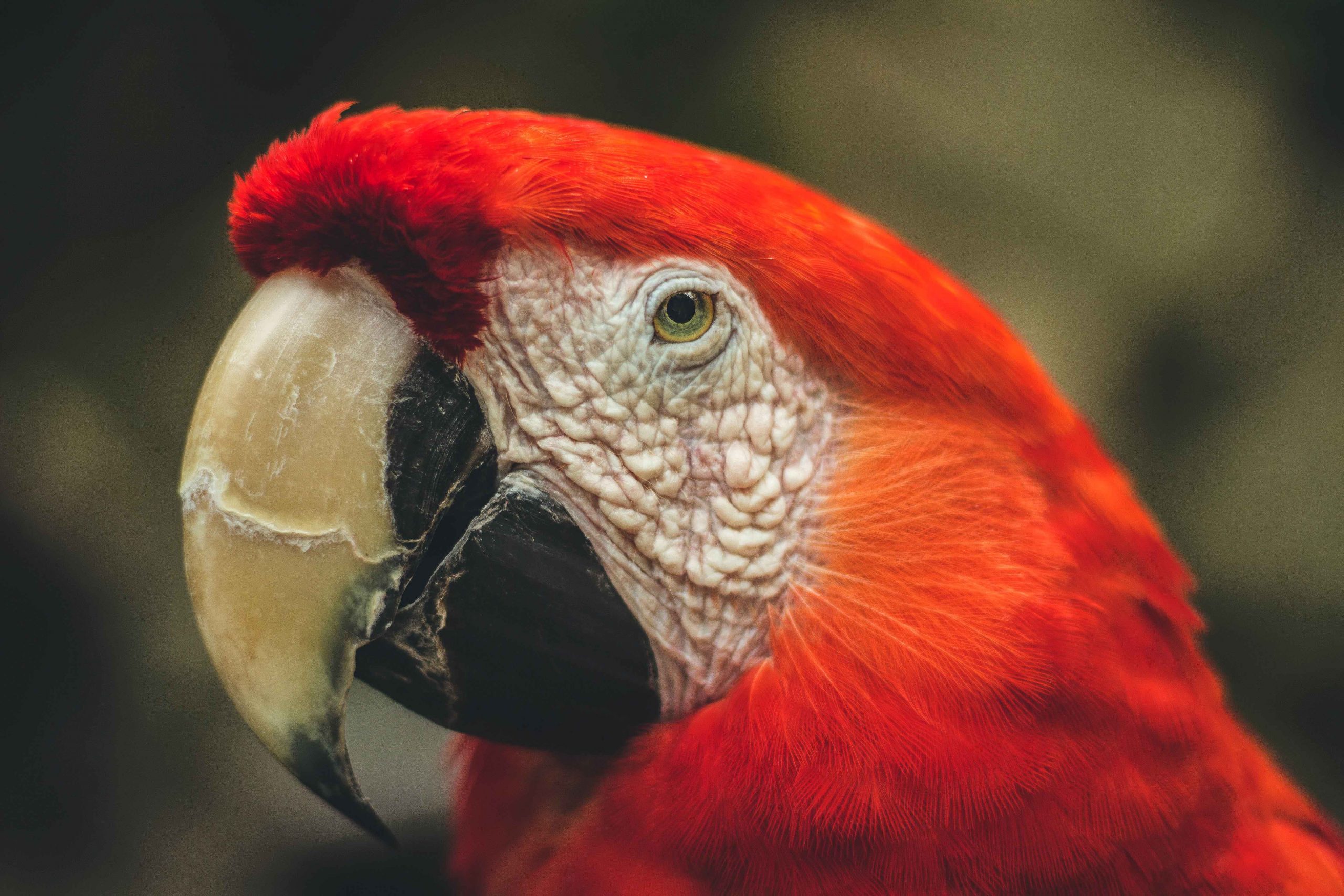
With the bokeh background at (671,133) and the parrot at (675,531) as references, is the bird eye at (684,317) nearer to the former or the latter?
the parrot at (675,531)

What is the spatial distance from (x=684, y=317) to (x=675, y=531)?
17 centimetres

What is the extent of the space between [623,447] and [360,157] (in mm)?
276

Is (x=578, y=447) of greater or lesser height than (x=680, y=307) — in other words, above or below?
below

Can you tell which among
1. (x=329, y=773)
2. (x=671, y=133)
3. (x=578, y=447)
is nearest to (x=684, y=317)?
(x=578, y=447)

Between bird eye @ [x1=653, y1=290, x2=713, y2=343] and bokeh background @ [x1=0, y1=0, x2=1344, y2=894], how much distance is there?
1.28 metres

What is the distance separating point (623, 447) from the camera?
708 mm

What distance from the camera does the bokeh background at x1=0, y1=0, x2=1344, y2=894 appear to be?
167 cm

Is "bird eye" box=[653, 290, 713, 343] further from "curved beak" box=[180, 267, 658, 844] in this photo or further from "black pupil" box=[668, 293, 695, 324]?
"curved beak" box=[180, 267, 658, 844]

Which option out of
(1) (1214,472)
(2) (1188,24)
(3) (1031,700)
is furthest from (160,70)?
(1) (1214,472)

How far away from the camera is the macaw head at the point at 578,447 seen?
648mm

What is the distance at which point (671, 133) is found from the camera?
6.38 feet

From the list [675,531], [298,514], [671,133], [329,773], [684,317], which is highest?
[671,133]

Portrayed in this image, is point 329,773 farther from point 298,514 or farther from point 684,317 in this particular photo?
point 684,317

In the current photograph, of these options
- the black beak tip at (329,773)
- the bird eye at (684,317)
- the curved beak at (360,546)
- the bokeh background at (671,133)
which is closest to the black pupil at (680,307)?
the bird eye at (684,317)
